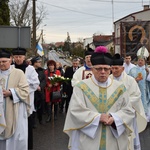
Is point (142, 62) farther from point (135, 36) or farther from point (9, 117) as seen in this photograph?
point (135, 36)

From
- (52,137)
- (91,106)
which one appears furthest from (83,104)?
(52,137)

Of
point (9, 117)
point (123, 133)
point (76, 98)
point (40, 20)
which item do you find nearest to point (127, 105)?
point (123, 133)

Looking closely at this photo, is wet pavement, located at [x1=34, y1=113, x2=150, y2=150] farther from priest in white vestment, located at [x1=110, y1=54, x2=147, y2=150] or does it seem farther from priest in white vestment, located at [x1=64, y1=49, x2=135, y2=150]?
priest in white vestment, located at [x1=64, y1=49, x2=135, y2=150]

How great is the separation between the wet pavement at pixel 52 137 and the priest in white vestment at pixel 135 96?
1.54m

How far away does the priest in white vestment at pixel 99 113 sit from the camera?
4.28 m

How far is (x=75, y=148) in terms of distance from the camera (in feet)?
14.7

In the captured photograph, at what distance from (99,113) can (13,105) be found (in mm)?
1980

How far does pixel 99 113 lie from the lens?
171 inches

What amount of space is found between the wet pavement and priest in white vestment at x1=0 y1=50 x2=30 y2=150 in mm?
1632

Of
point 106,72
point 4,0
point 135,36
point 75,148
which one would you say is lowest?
point 75,148

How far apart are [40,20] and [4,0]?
17320mm

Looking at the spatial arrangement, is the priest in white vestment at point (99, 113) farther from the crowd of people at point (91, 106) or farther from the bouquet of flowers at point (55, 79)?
the bouquet of flowers at point (55, 79)

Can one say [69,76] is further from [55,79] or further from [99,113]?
[99,113]

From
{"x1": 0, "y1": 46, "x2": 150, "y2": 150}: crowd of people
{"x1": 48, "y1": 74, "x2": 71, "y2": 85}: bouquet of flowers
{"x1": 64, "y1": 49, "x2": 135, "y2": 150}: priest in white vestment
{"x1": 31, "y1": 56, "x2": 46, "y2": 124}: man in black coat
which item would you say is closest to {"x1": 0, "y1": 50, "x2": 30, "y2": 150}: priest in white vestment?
{"x1": 0, "y1": 46, "x2": 150, "y2": 150}: crowd of people
